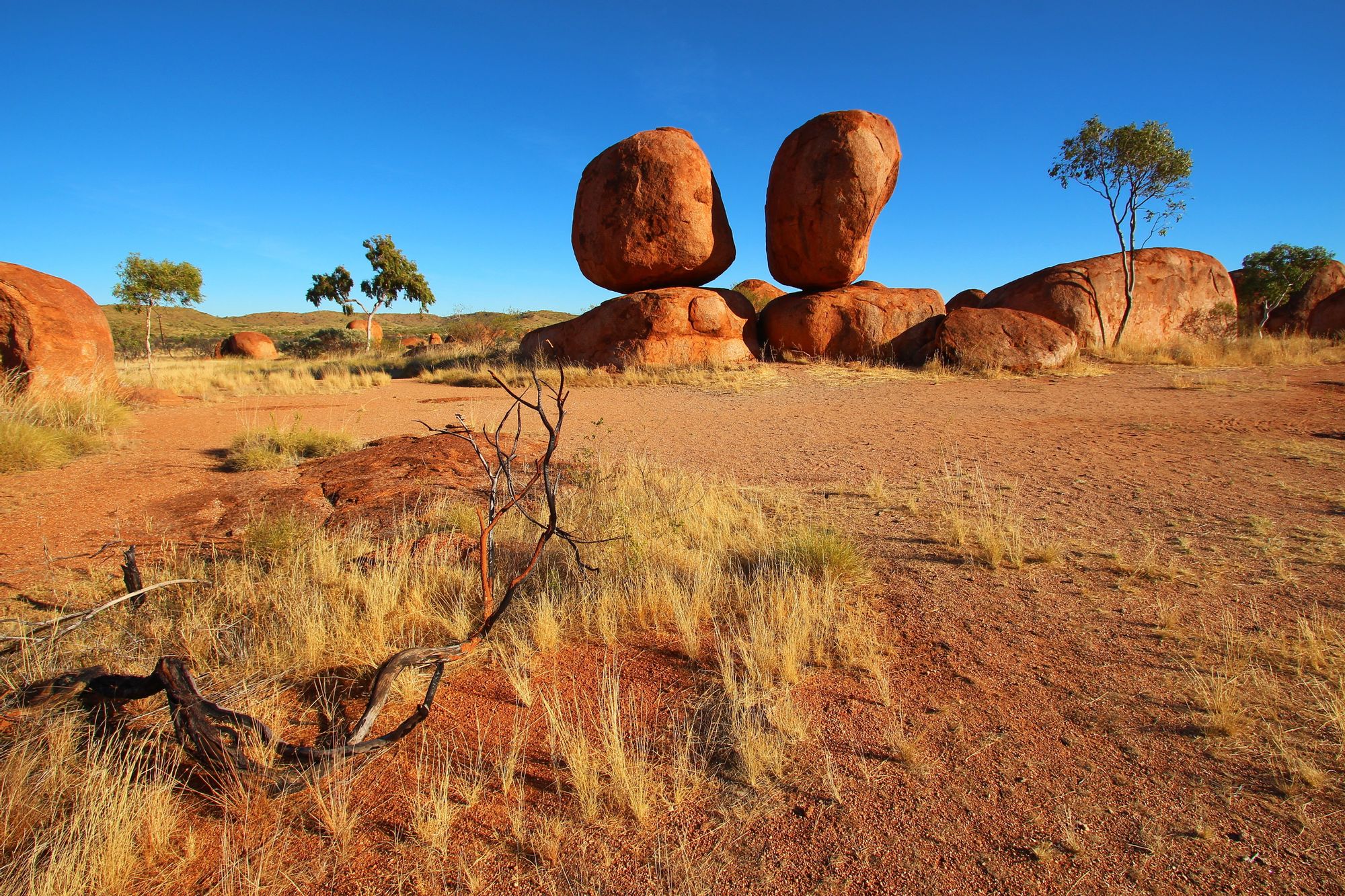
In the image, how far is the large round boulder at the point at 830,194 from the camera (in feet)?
45.9

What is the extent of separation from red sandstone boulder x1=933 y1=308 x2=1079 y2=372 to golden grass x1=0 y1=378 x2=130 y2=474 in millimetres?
14191

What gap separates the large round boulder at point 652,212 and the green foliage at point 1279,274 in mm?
20896

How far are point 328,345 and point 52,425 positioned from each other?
24.1 m

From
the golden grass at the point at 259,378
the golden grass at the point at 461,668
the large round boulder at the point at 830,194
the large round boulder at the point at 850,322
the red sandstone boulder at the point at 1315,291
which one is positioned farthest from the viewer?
the red sandstone boulder at the point at 1315,291

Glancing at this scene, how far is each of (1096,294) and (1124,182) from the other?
11.4ft

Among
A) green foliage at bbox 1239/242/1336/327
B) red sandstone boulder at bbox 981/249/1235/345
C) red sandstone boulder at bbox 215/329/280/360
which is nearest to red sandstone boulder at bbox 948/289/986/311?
red sandstone boulder at bbox 981/249/1235/345

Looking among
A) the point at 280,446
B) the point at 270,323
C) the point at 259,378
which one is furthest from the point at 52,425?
the point at 270,323

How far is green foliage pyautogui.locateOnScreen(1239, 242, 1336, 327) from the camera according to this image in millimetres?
22328

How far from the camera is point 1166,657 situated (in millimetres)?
2633

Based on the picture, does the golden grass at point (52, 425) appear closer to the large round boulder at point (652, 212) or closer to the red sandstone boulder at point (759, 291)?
the large round boulder at point (652, 212)

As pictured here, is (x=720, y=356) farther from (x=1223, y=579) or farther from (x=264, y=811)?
(x=264, y=811)

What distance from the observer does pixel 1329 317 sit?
20.7 metres

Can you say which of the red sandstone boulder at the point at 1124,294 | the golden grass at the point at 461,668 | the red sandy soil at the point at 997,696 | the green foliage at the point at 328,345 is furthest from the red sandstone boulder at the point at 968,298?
the green foliage at the point at 328,345

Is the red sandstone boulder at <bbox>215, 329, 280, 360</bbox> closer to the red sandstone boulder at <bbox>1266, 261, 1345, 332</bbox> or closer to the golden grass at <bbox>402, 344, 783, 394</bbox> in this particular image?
the golden grass at <bbox>402, 344, 783, 394</bbox>
